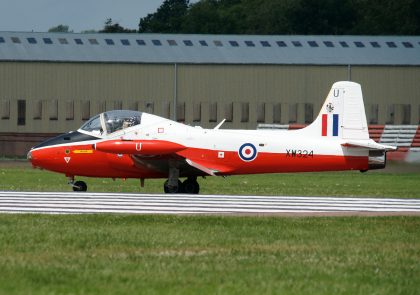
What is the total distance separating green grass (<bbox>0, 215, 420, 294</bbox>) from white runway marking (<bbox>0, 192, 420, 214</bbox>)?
1748 millimetres

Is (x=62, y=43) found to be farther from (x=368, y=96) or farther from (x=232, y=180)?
(x=232, y=180)

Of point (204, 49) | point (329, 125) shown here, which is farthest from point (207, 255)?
point (204, 49)

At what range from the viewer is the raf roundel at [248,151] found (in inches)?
1143

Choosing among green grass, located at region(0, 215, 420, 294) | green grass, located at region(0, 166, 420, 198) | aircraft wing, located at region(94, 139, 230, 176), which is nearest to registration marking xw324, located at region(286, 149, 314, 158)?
aircraft wing, located at region(94, 139, 230, 176)

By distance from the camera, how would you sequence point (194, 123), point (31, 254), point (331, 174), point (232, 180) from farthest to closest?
point (194, 123) → point (331, 174) → point (232, 180) → point (31, 254)

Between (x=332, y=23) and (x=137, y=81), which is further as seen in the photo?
(x=332, y=23)

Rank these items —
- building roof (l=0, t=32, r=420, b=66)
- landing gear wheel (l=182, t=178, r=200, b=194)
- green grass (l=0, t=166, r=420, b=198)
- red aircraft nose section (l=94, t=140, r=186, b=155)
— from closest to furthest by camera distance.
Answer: red aircraft nose section (l=94, t=140, r=186, b=155)
landing gear wheel (l=182, t=178, r=200, b=194)
green grass (l=0, t=166, r=420, b=198)
building roof (l=0, t=32, r=420, b=66)

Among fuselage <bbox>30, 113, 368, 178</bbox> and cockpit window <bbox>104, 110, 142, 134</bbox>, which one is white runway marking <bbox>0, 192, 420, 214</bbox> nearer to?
fuselage <bbox>30, 113, 368, 178</bbox>

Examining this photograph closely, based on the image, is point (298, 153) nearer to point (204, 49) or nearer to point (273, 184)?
point (273, 184)

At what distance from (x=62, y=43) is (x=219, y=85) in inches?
341

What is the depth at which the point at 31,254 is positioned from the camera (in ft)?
47.8

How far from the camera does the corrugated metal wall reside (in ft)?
225

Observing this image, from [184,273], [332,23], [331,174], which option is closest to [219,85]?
[331,174]

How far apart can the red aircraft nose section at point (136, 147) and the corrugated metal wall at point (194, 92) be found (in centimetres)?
3962
